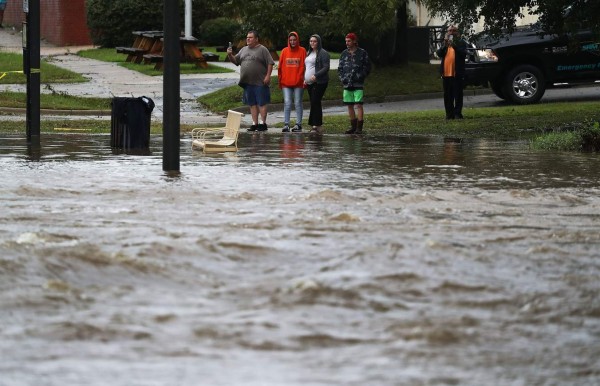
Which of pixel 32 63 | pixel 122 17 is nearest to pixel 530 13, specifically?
pixel 32 63

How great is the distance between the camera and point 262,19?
30.3m

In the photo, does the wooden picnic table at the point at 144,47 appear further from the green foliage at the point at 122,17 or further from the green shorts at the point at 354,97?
the green shorts at the point at 354,97

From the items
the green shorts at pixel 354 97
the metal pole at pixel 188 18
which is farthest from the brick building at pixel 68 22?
the green shorts at pixel 354 97

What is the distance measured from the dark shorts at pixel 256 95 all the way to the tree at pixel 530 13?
3718 mm

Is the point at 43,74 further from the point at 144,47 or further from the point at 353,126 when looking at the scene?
the point at 353,126

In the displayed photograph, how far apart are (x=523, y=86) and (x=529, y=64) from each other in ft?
2.42

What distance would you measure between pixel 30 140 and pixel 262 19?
11.5 meters

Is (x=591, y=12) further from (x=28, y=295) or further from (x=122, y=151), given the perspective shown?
(x=28, y=295)

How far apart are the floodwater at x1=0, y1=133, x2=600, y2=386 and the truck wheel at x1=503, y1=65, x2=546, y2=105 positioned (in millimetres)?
14387

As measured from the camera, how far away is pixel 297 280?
800 cm

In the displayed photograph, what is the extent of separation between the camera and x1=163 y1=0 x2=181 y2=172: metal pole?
14.3 m

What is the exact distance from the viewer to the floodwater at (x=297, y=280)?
6.17 metres

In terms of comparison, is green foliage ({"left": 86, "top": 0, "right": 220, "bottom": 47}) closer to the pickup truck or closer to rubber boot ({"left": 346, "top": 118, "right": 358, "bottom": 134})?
the pickup truck

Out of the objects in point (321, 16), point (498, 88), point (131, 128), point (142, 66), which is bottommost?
point (131, 128)
